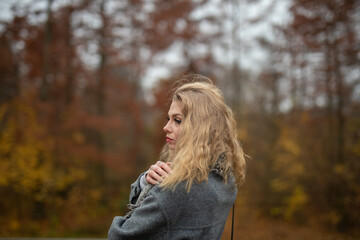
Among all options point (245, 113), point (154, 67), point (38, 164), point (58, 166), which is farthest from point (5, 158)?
point (245, 113)

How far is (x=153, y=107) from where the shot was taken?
11875 mm

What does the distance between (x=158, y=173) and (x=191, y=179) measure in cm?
23

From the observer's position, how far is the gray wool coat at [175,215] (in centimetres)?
140

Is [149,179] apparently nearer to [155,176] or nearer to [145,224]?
[155,176]

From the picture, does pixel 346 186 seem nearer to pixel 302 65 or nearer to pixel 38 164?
pixel 302 65

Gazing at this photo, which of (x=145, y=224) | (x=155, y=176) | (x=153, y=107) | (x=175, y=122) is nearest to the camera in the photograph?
(x=145, y=224)

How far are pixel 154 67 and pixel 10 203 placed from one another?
7720 mm

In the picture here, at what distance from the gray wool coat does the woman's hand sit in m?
0.06

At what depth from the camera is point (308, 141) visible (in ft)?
32.1

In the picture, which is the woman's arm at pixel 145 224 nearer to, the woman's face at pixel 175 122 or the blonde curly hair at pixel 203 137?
the blonde curly hair at pixel 203 137

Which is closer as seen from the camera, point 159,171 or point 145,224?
point 145,224

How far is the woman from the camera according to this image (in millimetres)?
1415

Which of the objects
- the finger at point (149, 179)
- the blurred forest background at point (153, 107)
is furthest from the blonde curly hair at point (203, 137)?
the blurred forest background at point (153, 107)

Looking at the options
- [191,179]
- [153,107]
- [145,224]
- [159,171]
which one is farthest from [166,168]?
[153,107]
